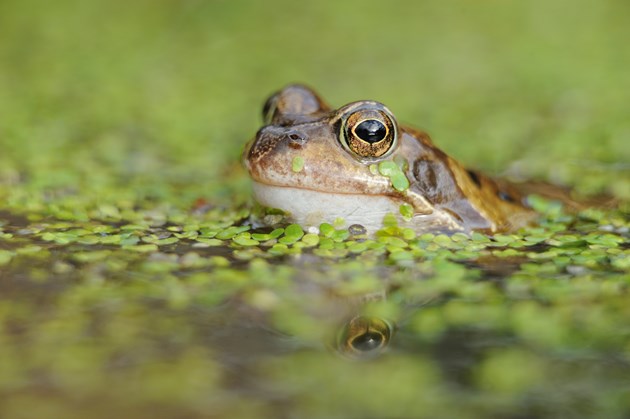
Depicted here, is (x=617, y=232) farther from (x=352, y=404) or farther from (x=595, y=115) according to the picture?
(x=595, y=115)

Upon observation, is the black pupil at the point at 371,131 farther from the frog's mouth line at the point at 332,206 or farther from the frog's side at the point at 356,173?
the frog's mouth line at the point at 332,206

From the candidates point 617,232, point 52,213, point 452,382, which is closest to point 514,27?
point 617,232

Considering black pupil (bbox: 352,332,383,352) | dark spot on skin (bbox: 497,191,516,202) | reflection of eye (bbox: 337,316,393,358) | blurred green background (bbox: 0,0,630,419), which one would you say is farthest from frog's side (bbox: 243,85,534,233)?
black pupil (bbox: 352,332,383,352)

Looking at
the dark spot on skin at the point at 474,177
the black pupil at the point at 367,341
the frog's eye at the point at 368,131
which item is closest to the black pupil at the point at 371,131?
the frog's eye at the point at 368,131

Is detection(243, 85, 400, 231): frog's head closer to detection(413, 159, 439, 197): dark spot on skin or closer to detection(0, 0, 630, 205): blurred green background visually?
detection(413, 159, 439, 197): dark spot on skin

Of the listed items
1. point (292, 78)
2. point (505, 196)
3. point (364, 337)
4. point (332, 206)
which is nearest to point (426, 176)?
point (332, 206)

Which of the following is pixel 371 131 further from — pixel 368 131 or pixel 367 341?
pixel 367 341
